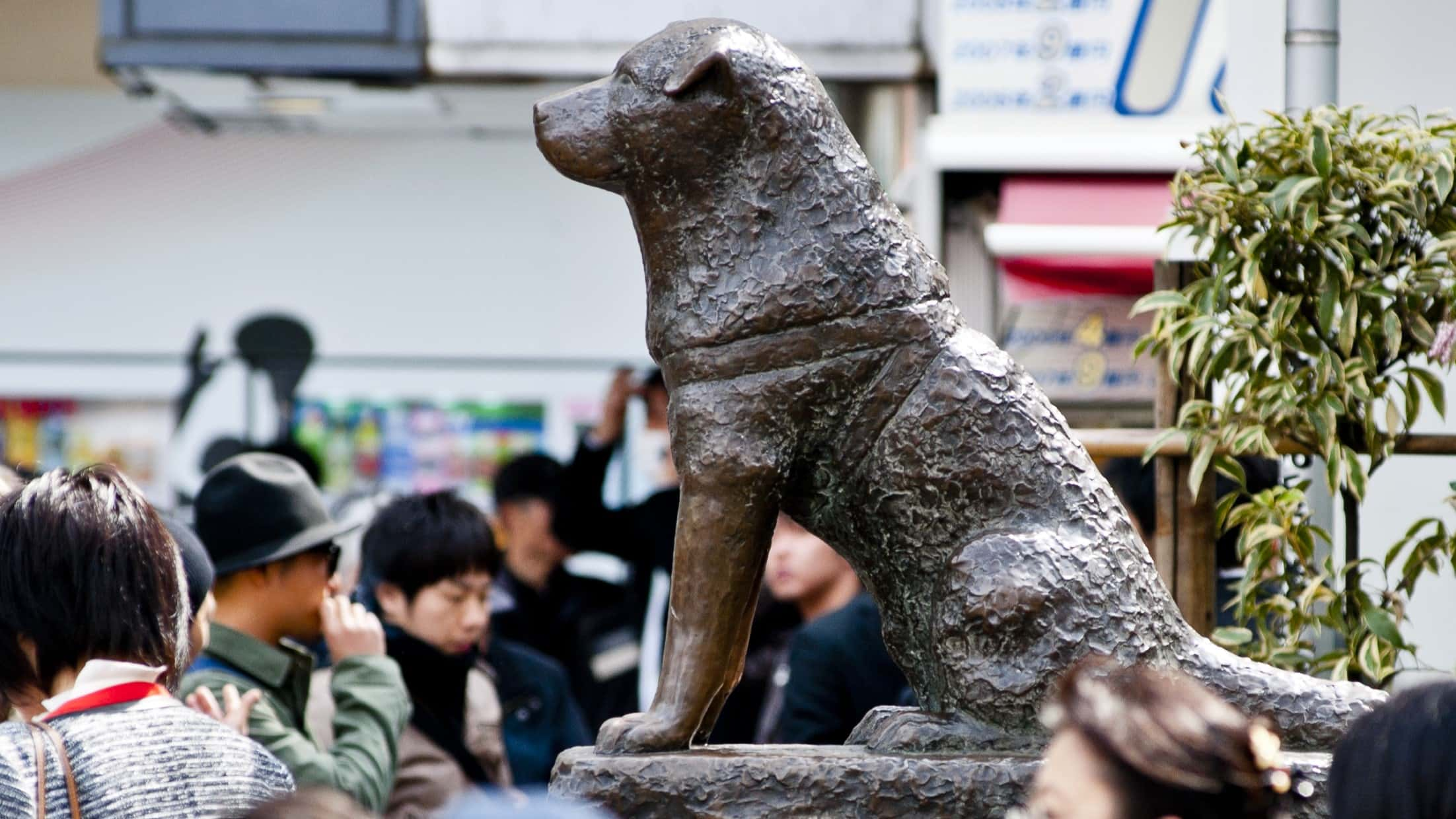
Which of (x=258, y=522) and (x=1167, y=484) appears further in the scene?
(x=258, y=522)

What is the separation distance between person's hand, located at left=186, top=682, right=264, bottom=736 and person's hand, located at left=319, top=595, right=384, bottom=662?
0.37m

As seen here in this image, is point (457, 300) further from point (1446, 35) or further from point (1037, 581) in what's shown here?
point (1037, 581)

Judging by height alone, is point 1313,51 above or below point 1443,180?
above

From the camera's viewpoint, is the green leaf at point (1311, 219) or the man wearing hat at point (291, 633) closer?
the green leaf at point (1311, 219)

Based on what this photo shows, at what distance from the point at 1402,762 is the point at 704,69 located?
115cm

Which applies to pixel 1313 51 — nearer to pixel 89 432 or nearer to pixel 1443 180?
pixel 1443 180

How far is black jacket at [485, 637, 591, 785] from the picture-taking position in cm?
420

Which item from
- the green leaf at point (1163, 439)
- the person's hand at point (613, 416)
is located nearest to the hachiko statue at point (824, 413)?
the green leaf at point (1163, 439)

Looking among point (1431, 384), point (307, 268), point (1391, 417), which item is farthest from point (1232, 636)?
point (307, 268)

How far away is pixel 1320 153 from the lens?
287cm

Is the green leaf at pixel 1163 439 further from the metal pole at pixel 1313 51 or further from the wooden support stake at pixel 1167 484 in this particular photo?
the metal pole at pixel 1313 51

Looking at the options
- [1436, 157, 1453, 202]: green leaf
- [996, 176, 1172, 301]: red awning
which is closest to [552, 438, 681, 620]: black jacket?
[996, 176, 1172, 301]: red awning

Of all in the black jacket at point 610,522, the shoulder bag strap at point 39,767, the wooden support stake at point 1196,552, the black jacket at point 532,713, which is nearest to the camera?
the shoulder bag strap at point 39,767

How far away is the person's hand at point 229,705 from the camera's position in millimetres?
2891
